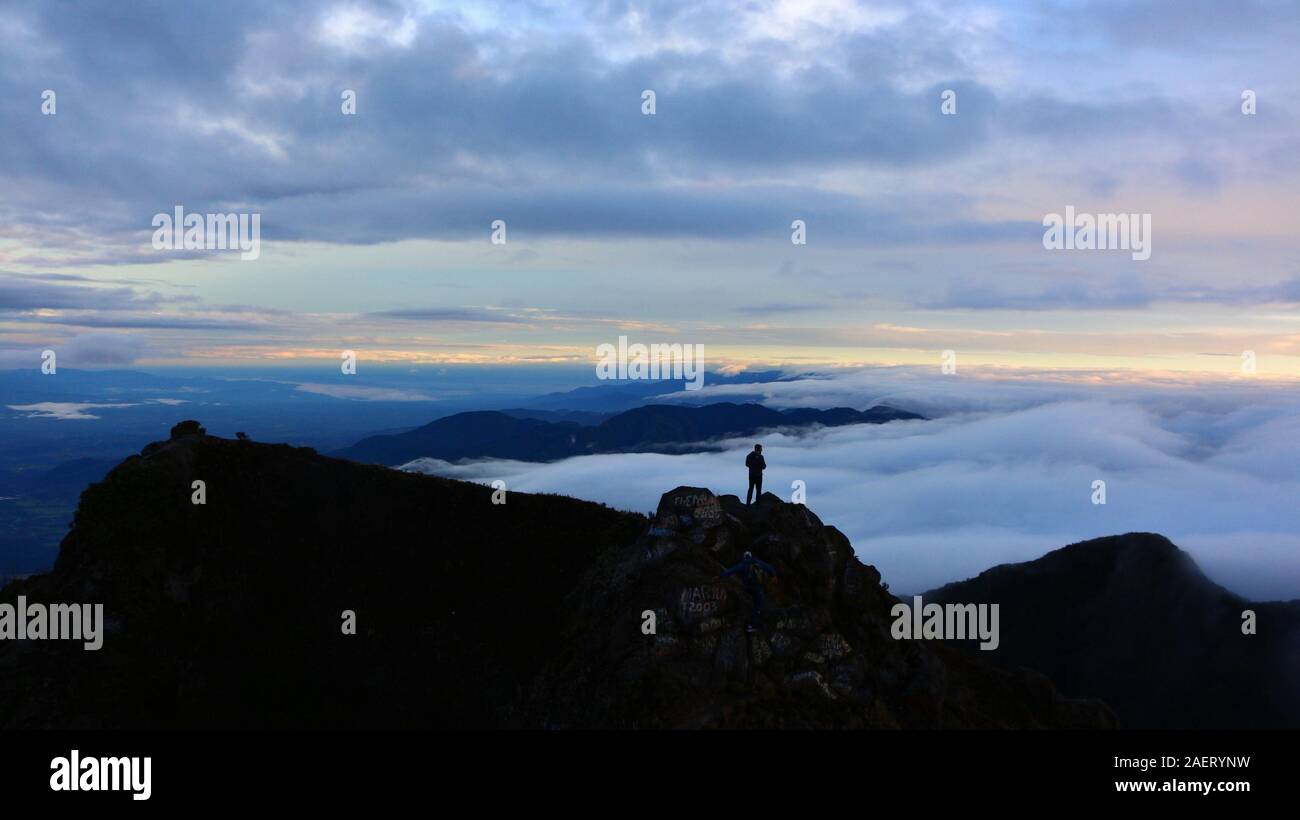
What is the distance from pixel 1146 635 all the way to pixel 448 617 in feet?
387

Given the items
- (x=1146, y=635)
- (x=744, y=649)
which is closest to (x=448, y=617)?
(x=744, y=649)

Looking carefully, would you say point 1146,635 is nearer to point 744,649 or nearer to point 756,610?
point 756,610

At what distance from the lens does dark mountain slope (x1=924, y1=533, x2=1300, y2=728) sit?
105688mm

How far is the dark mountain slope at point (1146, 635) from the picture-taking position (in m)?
106

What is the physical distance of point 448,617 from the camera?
116 ft

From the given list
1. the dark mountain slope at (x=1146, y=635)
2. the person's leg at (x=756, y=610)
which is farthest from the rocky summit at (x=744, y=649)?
the dark mountain slope at (x=1146, y=635)

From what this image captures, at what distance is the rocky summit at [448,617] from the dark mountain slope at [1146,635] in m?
84.3

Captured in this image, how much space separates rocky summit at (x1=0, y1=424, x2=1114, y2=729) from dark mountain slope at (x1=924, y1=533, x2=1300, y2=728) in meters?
84.3

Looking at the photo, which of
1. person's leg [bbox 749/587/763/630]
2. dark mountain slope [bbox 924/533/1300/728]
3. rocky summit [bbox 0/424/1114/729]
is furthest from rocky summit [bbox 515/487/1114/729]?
dark mountain slope [bbox 924/533/1300/728]

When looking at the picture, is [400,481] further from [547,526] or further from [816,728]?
[816,728]

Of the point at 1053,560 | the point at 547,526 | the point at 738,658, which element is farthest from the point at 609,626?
the point at 1053,560

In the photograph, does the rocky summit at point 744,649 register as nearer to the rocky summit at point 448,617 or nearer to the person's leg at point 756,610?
the rocky summit at point 448,617

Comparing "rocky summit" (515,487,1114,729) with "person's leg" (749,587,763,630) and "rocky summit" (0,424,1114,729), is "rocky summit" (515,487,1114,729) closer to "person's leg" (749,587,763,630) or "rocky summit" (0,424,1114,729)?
"rocky summit" (0,424,1114,729)

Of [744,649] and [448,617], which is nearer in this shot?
[744,649]
